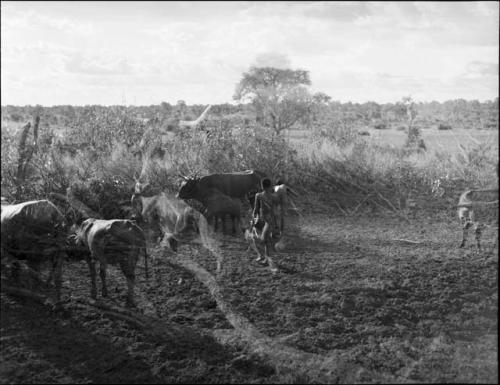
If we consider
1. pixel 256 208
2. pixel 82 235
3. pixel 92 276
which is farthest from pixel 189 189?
pixel 82 235

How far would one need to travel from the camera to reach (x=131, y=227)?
5195 millimetres

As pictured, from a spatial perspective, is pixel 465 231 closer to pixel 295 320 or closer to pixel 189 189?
pixel 295 320

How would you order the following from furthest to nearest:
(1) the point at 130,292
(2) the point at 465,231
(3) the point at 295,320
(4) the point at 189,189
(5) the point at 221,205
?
(4) the point at 189,189 → (5) the point at 221,205 → (2) the point at 465,231 → (1) the point at 130,292 → (3) the point at 295,320

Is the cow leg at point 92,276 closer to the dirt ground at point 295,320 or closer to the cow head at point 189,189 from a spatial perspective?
the dirt ground at point 295,320

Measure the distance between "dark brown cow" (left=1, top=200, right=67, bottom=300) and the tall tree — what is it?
46.3 ft

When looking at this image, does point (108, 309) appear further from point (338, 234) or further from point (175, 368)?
point (338, 234)

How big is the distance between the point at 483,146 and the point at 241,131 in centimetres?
979

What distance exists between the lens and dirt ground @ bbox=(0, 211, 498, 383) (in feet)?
13.4

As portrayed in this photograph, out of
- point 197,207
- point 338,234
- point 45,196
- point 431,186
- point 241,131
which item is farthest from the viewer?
point 241,131

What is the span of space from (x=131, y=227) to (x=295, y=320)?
6.01 feet

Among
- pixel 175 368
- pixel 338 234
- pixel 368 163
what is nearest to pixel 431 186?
pixel 368 163

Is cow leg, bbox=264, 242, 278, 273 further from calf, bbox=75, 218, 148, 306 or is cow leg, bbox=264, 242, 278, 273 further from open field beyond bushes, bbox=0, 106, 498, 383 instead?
calf, bbox=75, 218, 148, 306

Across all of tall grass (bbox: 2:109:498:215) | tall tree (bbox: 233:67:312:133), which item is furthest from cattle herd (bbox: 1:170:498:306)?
tall tree (bbox: 233:67:312:133)

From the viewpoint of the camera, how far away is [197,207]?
1003cm
